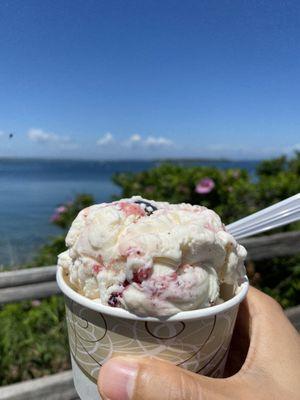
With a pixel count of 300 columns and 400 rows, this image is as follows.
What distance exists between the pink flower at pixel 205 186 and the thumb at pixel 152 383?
3.14 m

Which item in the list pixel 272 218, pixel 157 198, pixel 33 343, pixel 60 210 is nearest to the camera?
pixel 272 218

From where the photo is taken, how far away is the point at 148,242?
757mm

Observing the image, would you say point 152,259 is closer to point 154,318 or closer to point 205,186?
point 154,318

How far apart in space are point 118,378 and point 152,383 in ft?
0.24

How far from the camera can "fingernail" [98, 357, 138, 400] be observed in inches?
30.6

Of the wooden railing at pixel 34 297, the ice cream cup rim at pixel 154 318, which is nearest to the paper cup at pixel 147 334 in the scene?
the ice cream cup rim at pixel 154 318

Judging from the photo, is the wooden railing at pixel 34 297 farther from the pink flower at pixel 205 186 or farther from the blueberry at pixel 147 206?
the pink flower at pixel 205 186

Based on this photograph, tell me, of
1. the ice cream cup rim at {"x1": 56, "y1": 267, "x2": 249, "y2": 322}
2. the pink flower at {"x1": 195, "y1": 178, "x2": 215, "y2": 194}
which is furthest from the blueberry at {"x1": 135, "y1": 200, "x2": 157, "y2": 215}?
the pink flower at {"x1": 195, "y1": 178, "x2": 215, "y2": 194}

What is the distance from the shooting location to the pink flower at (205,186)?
388cm

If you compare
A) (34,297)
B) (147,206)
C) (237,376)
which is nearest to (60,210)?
(34,297)

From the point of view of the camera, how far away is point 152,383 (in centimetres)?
77

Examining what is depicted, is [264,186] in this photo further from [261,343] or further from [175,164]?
[261,343]

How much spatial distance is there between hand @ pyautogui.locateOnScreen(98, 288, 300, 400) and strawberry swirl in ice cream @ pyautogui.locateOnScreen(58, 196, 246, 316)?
0.14m

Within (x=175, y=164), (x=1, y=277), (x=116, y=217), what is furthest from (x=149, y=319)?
(x=175, y=164)
